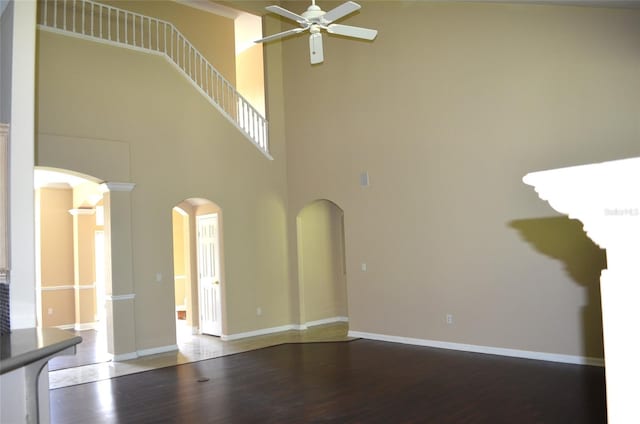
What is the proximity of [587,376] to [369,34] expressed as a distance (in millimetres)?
4132

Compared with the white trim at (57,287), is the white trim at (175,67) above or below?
above

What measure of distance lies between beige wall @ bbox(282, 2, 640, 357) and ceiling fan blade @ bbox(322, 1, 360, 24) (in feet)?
9.44

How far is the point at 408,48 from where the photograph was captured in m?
7.71

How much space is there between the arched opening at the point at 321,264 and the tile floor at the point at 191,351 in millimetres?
354

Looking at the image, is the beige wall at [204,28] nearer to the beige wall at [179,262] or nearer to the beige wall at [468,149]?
the beige wall at [468,149]

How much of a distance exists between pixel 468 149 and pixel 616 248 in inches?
213

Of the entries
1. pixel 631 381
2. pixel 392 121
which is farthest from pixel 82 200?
pixel 631 381

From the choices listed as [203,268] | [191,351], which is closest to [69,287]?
[203,268]

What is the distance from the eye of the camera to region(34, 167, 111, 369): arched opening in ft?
33.9

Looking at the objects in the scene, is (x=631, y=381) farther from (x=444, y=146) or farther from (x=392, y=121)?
(x=392, y=121)

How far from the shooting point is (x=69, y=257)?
1070 cm

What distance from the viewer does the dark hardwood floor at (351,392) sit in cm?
468

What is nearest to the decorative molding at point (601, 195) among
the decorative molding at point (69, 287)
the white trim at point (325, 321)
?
the white trim at point (325, 321)

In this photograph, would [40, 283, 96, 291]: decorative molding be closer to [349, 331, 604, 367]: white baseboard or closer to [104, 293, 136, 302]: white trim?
[104, 293, 136, 302]: white trim
